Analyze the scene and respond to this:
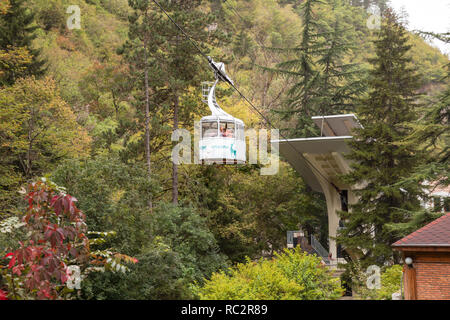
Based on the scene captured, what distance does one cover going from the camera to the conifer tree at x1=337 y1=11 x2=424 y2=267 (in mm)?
23312

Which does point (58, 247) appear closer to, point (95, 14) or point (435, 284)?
point (435, 284)

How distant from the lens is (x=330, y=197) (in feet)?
104

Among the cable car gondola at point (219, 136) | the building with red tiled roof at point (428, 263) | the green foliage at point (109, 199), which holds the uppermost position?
the cable car gondola at point (219, 136)

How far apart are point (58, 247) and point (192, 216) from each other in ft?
54.6

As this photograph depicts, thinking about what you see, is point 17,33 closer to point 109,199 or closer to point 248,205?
point 248,205

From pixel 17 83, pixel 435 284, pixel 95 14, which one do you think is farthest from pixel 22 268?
pixel 95 14

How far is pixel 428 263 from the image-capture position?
13.6 m

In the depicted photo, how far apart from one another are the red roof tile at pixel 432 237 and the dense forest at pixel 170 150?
3.15 m

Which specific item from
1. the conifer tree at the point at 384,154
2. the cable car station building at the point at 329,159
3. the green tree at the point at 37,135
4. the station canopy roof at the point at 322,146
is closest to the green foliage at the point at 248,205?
the cable car station building at the point at 329,159

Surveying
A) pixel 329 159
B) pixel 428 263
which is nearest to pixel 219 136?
pixel 428 263

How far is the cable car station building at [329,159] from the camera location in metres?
26.3

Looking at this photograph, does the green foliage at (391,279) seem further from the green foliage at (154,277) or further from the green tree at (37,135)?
the green tree at (37,135)

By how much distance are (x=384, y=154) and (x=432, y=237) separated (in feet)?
37.2

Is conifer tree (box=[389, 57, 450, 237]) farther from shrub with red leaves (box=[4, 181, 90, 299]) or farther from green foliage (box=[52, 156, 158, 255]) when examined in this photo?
shrub with red leaves (box=[4, 181, 90, 299])
